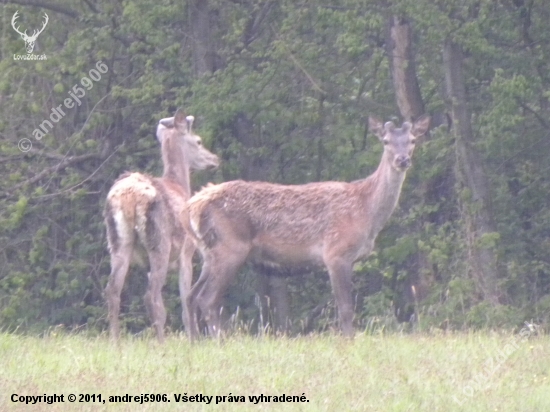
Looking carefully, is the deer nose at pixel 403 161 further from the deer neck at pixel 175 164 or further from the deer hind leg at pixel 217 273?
the deer neck at pixel 175 164

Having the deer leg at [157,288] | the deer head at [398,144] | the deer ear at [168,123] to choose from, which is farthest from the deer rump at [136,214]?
the deer head at [398,144]

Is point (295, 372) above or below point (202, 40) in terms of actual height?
below

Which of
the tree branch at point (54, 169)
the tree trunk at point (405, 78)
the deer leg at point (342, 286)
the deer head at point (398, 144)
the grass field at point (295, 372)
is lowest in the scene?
the grass field at point (295, 372)

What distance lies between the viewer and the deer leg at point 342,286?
10427 mm

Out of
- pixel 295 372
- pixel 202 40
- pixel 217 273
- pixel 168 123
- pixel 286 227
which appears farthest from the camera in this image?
pixel 202 40

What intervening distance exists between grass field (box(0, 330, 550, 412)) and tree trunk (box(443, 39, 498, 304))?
18.5 ft

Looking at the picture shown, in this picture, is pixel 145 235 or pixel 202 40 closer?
pixel 145 235

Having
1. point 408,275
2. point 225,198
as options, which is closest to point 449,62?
point 408,275

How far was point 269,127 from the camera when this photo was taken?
17.8m

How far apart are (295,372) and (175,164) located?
5425mm

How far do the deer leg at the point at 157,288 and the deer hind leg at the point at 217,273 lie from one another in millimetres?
365

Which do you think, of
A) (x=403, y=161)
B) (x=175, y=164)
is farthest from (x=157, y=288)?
(x=403, y=161)

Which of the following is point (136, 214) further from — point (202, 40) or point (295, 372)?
point (202, 40)

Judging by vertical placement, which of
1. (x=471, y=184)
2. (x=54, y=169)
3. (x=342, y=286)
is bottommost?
(x=342, y=286)
